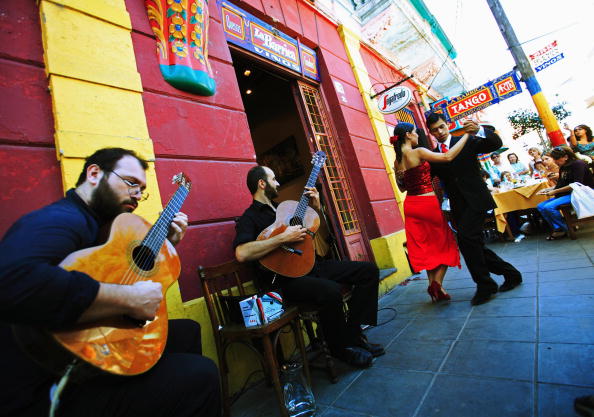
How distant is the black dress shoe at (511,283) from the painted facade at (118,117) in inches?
104

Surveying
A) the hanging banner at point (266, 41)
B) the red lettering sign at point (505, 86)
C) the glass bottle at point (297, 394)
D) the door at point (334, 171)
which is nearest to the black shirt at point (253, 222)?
the glass bottle at point (297, 394)

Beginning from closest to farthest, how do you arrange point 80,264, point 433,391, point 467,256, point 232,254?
point 80,264, point 433,391, point 232,254, point 467,256

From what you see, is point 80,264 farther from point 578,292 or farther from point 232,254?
point 578,292

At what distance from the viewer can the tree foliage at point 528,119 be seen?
13.2 meters

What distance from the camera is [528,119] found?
13.5 m

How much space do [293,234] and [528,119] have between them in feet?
55.0

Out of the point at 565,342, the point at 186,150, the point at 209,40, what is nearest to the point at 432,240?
the point at 565,342

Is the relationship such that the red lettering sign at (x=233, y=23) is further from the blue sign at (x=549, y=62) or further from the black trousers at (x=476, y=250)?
the blue sign at (x=549, y=62)

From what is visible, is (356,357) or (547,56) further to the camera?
(547,56)

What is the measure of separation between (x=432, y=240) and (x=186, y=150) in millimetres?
2679

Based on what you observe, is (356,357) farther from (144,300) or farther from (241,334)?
(144,300)

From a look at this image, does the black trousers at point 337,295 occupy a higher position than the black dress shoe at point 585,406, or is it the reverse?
the black trousers at point 337,295

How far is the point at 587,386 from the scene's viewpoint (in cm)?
129

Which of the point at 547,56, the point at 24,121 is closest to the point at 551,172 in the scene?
the point at 547,56
